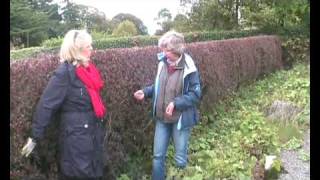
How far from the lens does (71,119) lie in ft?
15.8

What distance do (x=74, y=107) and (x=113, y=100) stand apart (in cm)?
130

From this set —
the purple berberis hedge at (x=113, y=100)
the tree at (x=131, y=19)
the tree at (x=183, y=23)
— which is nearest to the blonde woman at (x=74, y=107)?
the purple berberis hedge at (x=113, y=100)

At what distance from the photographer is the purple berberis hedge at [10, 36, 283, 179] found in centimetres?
479

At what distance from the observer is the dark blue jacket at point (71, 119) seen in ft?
15.4

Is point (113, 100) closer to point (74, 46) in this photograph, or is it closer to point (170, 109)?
point (170, 109)

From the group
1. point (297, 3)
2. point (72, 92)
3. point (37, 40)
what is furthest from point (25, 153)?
point (37, 40)

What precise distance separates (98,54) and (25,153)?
69.7 inches

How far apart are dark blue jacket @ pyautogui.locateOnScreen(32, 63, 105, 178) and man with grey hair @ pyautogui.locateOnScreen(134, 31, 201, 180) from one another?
128 cm

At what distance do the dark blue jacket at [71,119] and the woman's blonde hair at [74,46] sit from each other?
0.07 meters

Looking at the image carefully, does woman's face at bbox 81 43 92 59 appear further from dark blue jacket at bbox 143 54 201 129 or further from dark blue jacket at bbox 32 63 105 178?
dark blue jacket at bbox 143 54 201 129

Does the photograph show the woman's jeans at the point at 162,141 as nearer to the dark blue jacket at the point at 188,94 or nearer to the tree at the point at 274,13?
the dark blue jacket at the point at 188,94

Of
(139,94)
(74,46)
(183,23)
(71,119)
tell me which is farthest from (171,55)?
(183,23)

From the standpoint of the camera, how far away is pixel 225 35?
23.4 m
